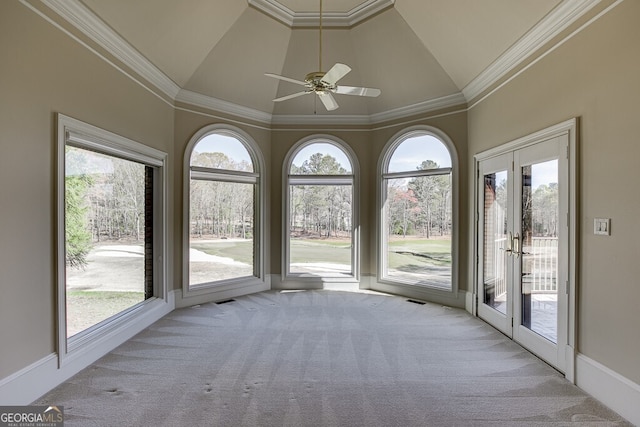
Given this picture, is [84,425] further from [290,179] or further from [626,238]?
[290,179]

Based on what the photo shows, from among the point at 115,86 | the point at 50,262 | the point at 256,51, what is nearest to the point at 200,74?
the point at 256,51

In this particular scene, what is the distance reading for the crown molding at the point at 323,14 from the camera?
4.16 m

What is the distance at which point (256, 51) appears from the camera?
4770 millimetres

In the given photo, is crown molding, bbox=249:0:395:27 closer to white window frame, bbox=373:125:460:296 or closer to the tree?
white window frame, bbox=373:125:460:296

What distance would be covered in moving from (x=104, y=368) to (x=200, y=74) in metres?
3.64

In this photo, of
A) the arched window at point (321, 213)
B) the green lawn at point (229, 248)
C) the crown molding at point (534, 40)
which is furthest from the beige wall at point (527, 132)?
the arched window at point (321, 213)

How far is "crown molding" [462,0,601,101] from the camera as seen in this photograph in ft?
9.03

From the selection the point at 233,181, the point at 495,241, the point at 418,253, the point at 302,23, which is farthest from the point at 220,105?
the point at 495,241

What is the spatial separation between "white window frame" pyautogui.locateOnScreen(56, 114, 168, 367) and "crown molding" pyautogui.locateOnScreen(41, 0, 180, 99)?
0.80 m

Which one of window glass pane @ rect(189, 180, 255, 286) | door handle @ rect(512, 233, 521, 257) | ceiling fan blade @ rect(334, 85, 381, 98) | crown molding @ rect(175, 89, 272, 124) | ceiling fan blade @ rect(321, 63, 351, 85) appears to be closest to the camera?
ceiling fan blade @ rect(321, 63, 351, 85)

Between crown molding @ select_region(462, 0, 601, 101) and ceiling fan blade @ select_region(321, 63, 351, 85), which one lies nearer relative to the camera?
crown molding @ select_region(462, 0, 601, 101)

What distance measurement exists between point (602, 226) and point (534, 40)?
1864 millimetres

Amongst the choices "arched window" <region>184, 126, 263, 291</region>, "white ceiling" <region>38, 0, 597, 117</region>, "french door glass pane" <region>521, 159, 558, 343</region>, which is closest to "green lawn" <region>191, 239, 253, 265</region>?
"arched window" <region>184, 126, 263, 291</region>

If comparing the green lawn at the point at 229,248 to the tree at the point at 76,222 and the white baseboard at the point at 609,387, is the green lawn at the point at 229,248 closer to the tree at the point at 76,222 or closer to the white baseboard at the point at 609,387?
the tree at the point at 76,222
